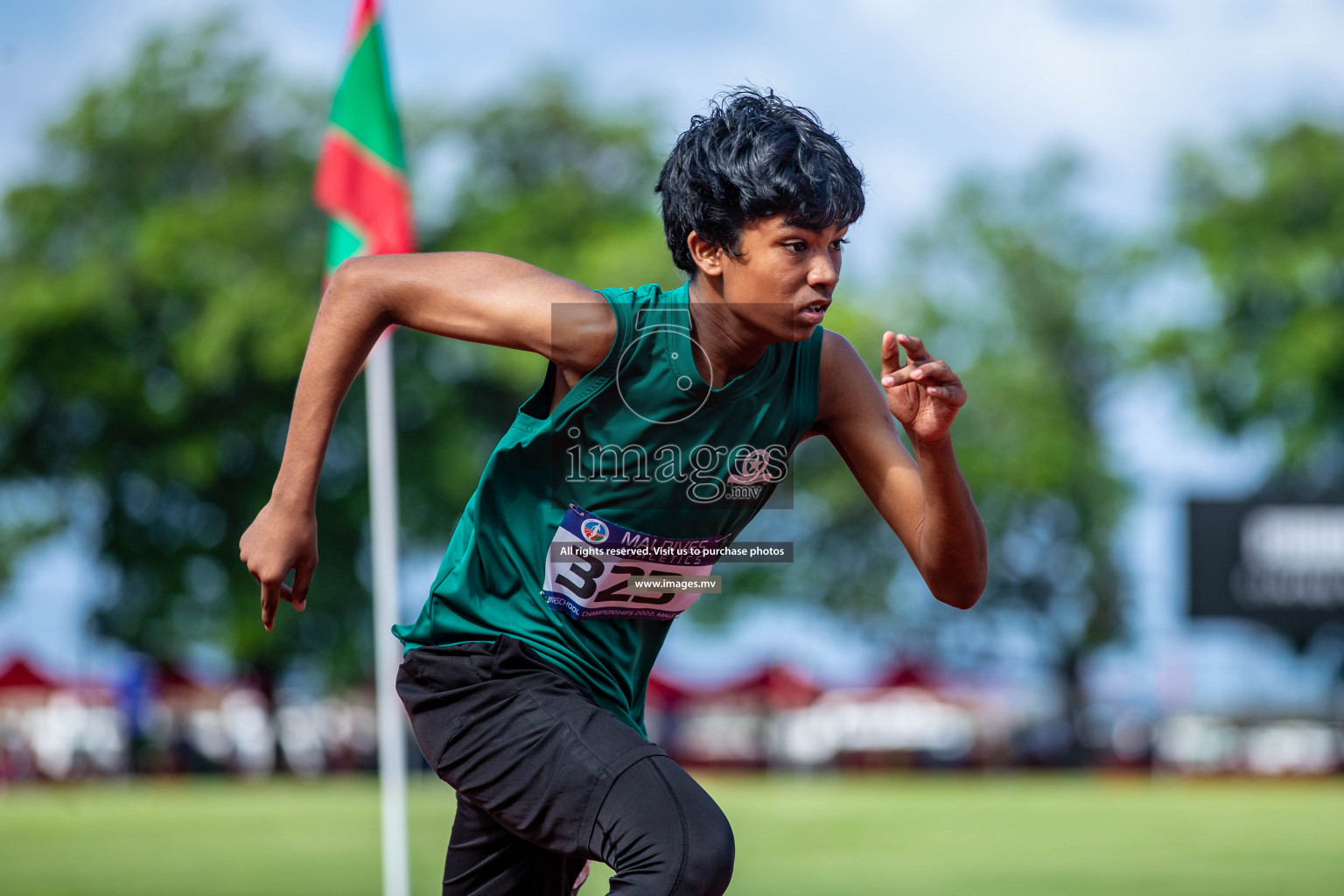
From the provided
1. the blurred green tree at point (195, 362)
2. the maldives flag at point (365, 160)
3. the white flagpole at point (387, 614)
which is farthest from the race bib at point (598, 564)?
the blurred green tree at point (195, 362)

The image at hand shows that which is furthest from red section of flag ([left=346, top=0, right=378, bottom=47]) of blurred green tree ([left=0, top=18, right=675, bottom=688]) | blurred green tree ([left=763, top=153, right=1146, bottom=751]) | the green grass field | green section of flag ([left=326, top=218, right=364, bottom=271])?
blurred green tree ([left=763, top=153, right=1146, bottom=751])

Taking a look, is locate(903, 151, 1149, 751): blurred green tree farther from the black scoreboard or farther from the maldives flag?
the maldives flag

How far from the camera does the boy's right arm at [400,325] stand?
121 inches

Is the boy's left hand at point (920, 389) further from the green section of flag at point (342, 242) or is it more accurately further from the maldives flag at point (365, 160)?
the green section of flag at point (342, 242)

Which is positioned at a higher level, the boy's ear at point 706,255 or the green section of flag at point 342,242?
the green section of flag at point 342,242

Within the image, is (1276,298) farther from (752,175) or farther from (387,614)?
(752,175)

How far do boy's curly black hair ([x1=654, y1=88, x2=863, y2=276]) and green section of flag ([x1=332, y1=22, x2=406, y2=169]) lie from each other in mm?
5603

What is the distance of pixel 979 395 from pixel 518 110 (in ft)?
42.8

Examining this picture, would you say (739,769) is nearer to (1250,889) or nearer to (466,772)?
(1250,889)

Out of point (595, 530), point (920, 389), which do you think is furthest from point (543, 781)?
point (920, 389)

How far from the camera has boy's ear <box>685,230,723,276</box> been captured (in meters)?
3.22

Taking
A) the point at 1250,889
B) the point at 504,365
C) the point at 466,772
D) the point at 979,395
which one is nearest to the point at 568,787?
the point at 466,772

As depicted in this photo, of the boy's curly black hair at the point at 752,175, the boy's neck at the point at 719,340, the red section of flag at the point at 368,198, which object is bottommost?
the boy's neck at the point at 719,340

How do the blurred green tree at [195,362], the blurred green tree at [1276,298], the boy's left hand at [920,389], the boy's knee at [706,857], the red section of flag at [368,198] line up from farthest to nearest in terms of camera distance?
1. the blurred green tree at [1276,298]
2. the blurred green tree at [195,362]
3. the red section of flag at [368,198]
4. the boy's left hand at [920,389]
5. the boy's knee at [706,857]
